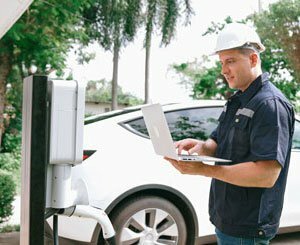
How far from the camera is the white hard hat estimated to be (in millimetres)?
1856

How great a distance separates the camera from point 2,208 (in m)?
5.13

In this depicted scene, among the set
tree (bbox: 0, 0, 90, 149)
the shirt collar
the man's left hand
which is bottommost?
the man's left hand

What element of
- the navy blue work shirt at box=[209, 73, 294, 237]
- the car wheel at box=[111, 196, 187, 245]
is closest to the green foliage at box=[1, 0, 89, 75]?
the car wheel at box=[111, 196, 187, 245]

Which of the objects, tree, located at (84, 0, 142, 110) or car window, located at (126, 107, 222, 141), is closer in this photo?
car window, located at (126, 107, 222, 141)

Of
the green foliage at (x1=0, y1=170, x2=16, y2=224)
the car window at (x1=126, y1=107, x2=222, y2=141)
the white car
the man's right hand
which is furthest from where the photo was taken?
the green foliage at (x1=0, y1=170, x2=16, y2=224)

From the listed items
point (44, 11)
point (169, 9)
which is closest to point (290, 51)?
point (169, 9)

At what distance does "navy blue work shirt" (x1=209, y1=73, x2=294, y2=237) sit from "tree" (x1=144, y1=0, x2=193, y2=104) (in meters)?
13.9

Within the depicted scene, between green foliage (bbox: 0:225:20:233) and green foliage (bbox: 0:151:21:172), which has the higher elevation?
green foliage (bbox: 0:151:21:172)

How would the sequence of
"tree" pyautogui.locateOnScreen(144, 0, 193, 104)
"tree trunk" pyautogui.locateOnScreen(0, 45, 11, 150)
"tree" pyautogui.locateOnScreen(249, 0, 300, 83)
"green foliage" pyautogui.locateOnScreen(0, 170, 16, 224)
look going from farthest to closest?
"tree" pyautogui.locateOnScreen(144, 0, 193, 104) < "tree" pyautogui.locateOnScreen(249, 0, 300, 83) < "tree trunk" pyautogui.locateOnScreen(0, 45, 11, 150) < "green foliage" pyautogui.locateOnScreen(0, 170, 16, 224)

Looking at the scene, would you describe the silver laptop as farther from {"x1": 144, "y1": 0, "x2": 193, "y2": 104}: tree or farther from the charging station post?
{"x1": 144, "y1": 0, "x2": 193, "y2": 104}: tree

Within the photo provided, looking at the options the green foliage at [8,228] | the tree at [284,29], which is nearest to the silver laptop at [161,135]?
the green foliage at [8,228]

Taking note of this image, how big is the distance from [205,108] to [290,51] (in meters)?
10.9

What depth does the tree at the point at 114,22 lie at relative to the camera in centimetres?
1417

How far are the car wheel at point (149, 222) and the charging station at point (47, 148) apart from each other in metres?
2.20
